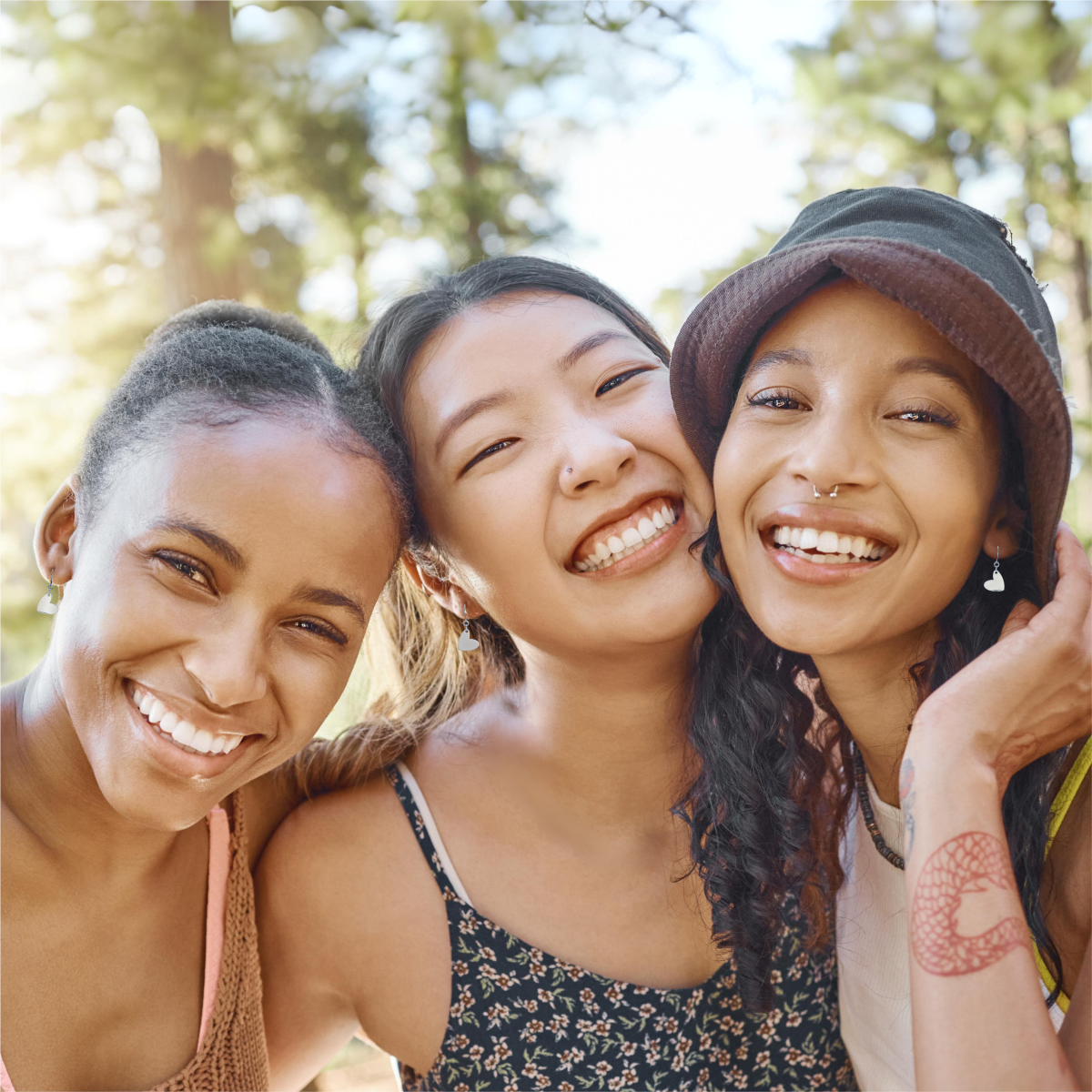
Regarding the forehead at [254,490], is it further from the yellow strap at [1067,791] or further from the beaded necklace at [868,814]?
the yellow strap at [1067,791]

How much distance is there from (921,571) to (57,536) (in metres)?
1.76

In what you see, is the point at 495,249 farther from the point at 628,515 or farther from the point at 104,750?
the point at 104,750

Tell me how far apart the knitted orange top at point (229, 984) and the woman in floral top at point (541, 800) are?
18 cm

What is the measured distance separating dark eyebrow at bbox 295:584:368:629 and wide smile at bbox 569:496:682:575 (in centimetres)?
52

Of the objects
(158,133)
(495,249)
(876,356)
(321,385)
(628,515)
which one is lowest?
(495,249)

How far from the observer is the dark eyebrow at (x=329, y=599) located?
81.7 inches

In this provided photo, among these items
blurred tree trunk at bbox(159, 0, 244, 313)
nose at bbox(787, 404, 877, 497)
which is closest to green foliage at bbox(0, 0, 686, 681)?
blurred tree trunk at bbox(159, 0, 244, 313)

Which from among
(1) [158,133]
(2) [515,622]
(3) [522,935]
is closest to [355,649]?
(2) [515,622]

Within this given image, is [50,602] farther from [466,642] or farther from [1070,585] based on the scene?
[1070,585]

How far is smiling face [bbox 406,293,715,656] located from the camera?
7.76 ft

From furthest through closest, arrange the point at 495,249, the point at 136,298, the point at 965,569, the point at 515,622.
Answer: the point at 136,298
the point at 495,249
the point at 515,622
the point at 965,569

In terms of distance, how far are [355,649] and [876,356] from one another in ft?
4.00

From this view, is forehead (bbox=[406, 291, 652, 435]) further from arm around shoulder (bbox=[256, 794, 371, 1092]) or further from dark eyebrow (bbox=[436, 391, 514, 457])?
arm around shoulder (bbox=[256, 794, 371, 1092])

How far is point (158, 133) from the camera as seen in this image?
A: 5117mm
